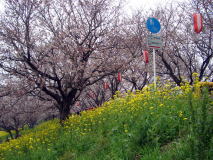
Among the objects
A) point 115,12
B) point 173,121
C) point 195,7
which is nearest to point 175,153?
point 173,121

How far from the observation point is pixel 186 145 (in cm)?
283

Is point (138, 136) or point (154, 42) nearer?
point (138, 136)

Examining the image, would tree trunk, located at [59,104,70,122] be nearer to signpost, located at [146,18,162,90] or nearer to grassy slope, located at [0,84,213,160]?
grassy slope, located at [0,84,213,160]

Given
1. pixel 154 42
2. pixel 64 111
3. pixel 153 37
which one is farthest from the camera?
pixel 64 111

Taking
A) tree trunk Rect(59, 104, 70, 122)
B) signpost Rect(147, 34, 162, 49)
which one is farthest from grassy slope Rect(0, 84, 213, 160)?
tree trunk Rect(59, 104, 70, 122)

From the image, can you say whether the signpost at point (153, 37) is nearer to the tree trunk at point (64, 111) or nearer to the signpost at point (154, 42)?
the signpost at point (154, 42)

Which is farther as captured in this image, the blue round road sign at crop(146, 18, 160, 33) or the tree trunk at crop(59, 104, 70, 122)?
the tree trunk at crop(59, 104, 70, 122)

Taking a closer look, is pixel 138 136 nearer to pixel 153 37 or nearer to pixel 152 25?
pixel 153 37

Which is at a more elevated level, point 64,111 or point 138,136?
point 138,136

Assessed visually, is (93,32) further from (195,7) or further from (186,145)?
(186,145)

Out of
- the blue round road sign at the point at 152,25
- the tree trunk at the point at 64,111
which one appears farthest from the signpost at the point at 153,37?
the tree trunk at the point at 64,111

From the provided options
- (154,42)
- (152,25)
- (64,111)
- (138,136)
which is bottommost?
(64,111)

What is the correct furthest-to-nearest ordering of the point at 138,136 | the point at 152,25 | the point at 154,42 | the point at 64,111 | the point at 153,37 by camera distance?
the point at 64,111, the point at 152,25, the point at 153,37, the point at 154,42, the point at 138,136

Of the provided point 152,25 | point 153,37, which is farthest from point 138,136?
point 152,25
